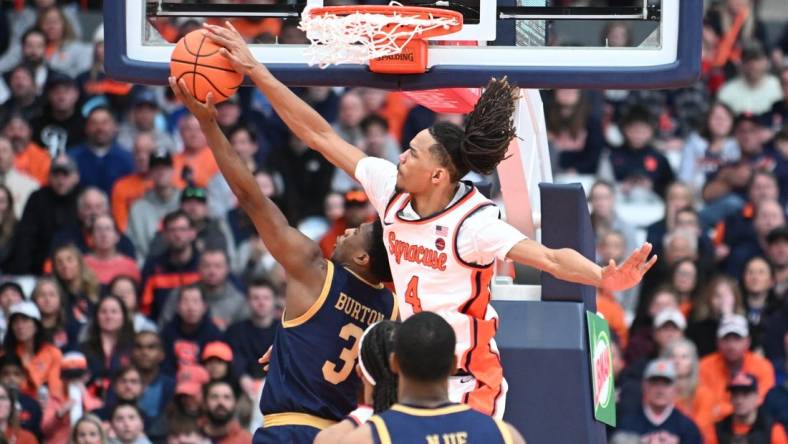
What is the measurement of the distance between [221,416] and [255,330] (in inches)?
36.6

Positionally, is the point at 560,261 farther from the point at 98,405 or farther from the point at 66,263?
the point at 66,263

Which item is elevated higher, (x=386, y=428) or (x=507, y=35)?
(x=507, y=35)

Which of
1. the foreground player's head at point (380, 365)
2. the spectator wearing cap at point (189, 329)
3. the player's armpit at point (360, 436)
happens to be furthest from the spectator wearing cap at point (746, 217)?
the player's armpit at point (360, 436)

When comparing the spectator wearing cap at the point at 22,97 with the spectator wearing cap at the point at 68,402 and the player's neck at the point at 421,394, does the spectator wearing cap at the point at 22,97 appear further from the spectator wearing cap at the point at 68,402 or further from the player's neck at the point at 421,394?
the player's neck at the point at 421,394

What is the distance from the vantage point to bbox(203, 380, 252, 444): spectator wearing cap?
393 inches

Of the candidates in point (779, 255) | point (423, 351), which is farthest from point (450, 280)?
point (779, 255)

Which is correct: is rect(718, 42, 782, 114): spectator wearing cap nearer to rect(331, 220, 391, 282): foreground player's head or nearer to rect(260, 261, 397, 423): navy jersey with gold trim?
rect(331, 220, 391, 282): foreground player's head

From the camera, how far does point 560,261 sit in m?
5.83

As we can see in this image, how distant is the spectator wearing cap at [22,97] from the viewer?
12.7 metres

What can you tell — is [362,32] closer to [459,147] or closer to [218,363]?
[459,147]

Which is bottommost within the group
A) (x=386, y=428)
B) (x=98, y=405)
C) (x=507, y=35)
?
(x=98, y=405)

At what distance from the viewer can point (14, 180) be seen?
39.6 feet

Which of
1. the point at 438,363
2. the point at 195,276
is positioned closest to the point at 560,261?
the point at 438,363

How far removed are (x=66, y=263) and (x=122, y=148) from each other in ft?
5.32
